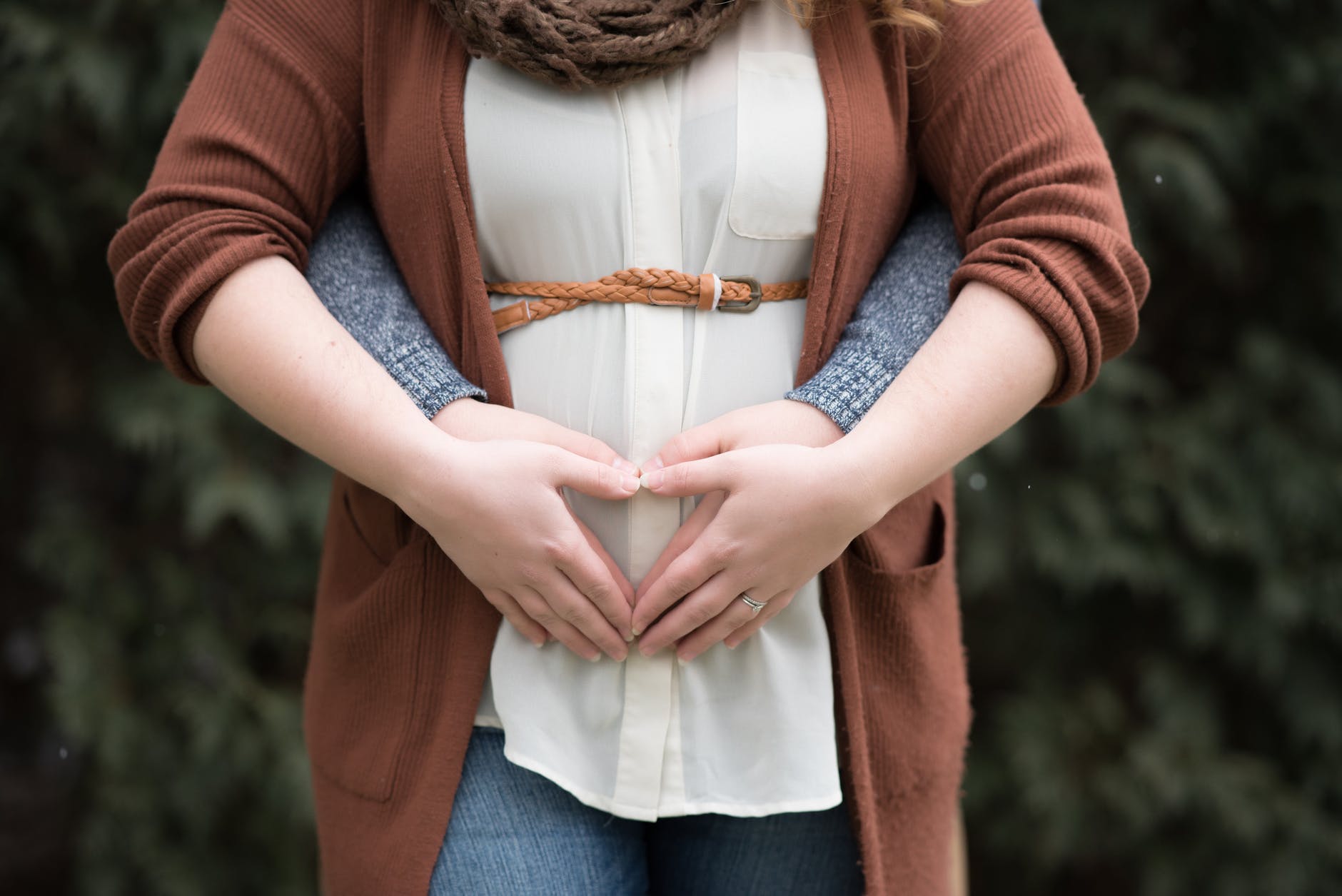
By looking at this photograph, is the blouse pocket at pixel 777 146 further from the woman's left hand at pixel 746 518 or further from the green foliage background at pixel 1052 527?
the green foliage background at pixel 1052 527

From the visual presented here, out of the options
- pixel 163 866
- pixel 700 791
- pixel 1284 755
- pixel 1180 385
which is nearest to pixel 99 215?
pixel 163 866

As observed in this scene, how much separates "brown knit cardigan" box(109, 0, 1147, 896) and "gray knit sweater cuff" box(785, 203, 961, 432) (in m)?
0.02

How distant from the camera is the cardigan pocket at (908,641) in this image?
0.95 metres

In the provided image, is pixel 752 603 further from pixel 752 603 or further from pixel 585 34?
pixel 585 34

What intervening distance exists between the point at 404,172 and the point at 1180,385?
1.93 meters

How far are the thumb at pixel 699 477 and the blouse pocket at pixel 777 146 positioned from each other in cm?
21

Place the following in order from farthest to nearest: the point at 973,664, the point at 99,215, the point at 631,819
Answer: the point at 973,664 → the point at 99,215 → the point at 631,819

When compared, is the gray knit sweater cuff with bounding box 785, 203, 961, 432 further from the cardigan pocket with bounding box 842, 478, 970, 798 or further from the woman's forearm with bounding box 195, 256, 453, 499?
the woman's forearm with bounding box 195, 256, 453, 499

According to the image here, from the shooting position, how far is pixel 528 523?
0.81 metres

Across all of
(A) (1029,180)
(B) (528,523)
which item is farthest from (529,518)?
(A) (1029,180)

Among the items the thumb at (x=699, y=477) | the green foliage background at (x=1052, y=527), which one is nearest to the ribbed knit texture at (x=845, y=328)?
the thumb at (x=699, y=477)

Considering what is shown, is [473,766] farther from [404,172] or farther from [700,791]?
[404,172]

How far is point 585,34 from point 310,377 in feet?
1.13

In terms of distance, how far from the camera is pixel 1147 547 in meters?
2.22
